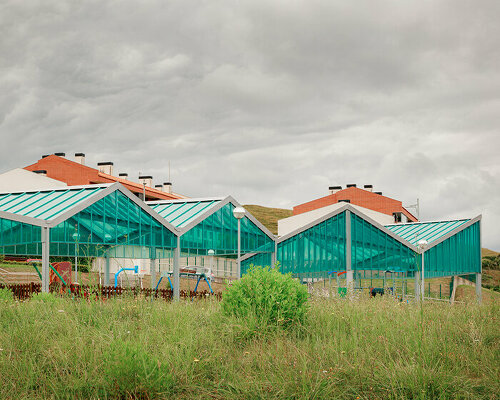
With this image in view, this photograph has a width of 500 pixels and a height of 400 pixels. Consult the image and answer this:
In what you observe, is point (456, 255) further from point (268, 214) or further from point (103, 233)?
point (268, 214)

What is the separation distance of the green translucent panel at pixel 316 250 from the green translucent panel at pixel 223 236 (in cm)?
115

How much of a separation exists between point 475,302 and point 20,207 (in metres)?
16.2

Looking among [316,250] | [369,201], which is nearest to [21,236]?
[316,250]

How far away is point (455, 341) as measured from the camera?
23.0ft

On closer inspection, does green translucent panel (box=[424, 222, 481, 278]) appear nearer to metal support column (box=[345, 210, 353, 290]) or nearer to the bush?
metal support column (box=[345, 210, 353, 290])

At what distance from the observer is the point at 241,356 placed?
6.57 metres

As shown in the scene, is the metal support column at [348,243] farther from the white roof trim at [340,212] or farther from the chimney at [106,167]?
the chimney at [106,167]

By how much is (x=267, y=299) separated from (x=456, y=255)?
3354 centimetres

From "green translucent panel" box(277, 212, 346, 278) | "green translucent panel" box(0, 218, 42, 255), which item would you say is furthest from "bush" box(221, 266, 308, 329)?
"green translucent panel" box(277, 212, 346, 278)

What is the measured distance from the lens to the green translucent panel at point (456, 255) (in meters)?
36.0

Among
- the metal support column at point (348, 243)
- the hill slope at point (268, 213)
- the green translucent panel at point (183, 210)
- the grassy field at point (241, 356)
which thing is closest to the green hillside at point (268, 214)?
the hill slope at point (268, 213)

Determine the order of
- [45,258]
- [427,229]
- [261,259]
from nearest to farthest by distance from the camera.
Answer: [45,258] < [261,259] < [427,229]

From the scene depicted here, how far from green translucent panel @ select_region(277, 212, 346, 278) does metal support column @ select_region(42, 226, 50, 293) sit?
1389cm

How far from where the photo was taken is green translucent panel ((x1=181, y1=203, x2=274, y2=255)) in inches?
978
